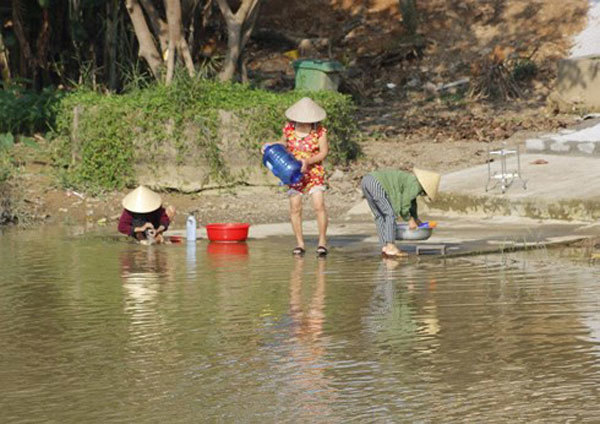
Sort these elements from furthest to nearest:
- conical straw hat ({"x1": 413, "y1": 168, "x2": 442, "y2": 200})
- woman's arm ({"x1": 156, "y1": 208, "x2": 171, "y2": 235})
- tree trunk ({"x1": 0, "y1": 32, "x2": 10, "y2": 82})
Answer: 1. tree trunk ({"x1": 0, "y1": 32, "x2": 10, "y2": 82})
2. woman's arm ({"x1": 156, "y1": 208, "x2": 171, "y2": 235})
3. conical straw hat ({"x1": 413, "y1": 168, "x2": 442, "y2": 200})

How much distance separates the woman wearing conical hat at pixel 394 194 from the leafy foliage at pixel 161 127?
17.3ft

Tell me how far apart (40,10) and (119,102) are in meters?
4.85

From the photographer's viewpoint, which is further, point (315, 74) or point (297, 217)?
point (315, 74)

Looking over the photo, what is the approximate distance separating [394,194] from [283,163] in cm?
111

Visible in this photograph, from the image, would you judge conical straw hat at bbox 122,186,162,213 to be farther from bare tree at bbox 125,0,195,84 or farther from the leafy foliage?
bare tree at bbox 125,0,195,84

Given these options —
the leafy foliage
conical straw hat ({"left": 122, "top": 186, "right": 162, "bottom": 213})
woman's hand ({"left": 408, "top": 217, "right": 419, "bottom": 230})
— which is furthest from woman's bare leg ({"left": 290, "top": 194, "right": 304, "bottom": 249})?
the leafy foliage

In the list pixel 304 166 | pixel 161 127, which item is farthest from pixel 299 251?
pixel 161 127

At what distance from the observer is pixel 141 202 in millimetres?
14656

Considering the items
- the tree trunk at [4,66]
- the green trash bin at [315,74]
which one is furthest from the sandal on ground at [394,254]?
the tree trunk at [4,66]

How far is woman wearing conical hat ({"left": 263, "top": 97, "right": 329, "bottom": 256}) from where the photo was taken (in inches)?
535

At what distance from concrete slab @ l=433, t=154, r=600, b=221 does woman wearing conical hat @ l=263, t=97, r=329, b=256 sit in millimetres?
2830

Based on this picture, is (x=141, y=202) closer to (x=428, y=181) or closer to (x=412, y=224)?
(x=412, y=224)

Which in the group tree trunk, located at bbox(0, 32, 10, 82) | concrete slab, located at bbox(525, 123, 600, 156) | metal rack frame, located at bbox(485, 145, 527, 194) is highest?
tree trunk, located at bbox(0, 32, 10, 82)

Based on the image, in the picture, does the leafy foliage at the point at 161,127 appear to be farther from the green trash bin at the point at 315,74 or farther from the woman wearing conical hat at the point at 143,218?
the woman wearing conical hat at the point at 143,218
